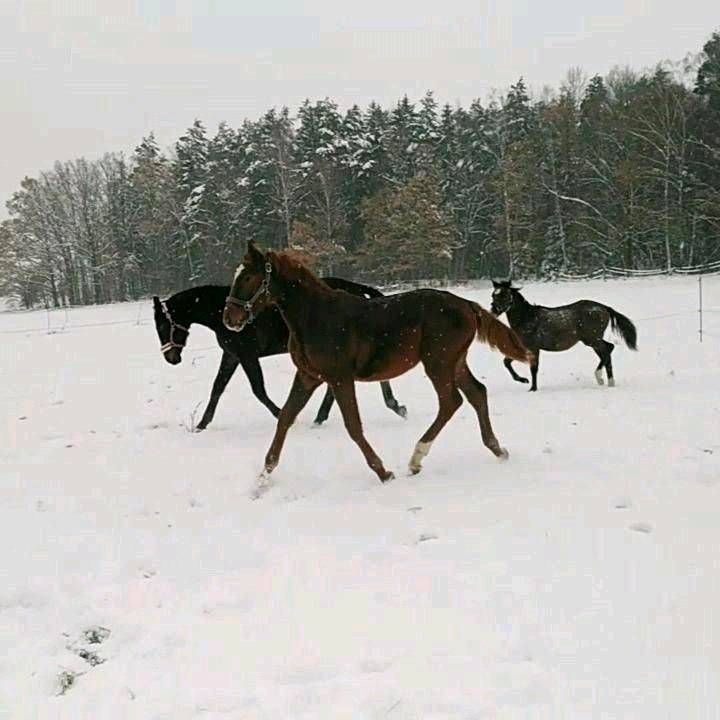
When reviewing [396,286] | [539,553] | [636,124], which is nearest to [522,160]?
[636,124]

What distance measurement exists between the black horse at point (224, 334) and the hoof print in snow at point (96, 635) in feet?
15.6

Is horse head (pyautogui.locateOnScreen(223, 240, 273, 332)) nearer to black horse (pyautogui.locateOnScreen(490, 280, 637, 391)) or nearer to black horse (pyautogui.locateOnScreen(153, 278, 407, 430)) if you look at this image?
black horse (pyautogui.locateOnScreen(153, 278, 407, 430))

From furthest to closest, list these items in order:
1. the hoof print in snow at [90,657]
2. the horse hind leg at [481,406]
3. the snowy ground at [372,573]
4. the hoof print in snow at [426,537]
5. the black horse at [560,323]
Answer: the black horse at [560,323]
the horse hind leg at [481,406]
the hoof print in snow at [426,537]
the hoof print in snow at [90,657]
the snowy ground at [372,573]

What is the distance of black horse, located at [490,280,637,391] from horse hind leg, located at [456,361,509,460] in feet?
15.1

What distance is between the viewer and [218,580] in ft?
12.6

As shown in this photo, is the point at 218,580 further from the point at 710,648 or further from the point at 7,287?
the point at 7,287

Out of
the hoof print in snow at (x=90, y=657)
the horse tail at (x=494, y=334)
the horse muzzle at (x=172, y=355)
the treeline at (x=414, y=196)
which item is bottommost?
the hoof print in snow at (x=90, y=657)

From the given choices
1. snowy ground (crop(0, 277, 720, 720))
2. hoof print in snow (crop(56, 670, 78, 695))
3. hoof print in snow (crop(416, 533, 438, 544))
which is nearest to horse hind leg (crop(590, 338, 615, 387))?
snowy ground (crop(0, 277, 720, 720))

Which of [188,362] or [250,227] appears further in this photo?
[250,227]

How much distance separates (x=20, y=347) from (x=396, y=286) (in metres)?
25.3

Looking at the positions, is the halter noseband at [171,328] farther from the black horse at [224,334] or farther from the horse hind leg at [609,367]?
the horse hind leg at [609,367]

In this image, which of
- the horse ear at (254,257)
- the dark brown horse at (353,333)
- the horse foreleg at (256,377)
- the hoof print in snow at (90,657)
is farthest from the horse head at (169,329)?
the hoof print in snow at (90,657)

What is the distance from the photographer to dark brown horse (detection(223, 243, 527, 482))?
565 cm

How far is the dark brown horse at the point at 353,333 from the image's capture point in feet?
18.5
